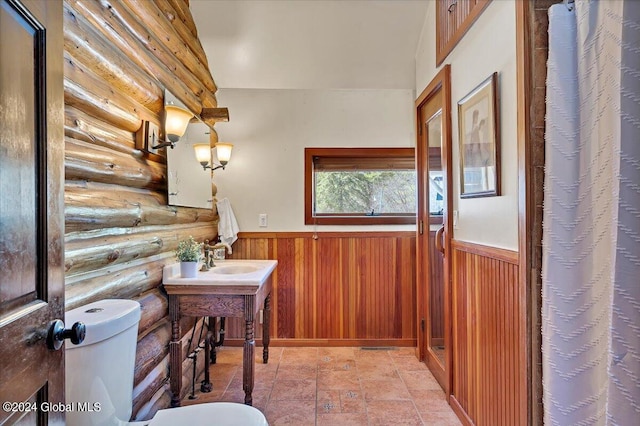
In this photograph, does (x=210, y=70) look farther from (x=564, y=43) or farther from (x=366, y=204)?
(x=564, y=43)

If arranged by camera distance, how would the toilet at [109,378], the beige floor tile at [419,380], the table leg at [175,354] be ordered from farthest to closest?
the beige floor tile at [419,380] < the table leg at [175,354] < the toilet at [109,378]

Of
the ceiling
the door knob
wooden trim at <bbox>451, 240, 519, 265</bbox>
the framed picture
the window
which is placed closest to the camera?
the door knob

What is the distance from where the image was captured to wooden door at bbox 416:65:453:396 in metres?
2.13

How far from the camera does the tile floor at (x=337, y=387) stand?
2035 millimetres

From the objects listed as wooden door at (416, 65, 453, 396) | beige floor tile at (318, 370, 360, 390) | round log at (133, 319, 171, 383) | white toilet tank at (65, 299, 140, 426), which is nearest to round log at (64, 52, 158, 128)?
white toilet tank at (65, 299, 140, 426)

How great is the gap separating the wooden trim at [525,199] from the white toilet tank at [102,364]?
152cm

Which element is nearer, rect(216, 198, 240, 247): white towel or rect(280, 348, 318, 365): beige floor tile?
rect(280, 348, 318, 365): beige floor tile

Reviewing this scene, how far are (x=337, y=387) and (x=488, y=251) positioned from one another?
1.48 meters

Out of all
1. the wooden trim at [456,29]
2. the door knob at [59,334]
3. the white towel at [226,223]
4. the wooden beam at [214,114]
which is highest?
the wooden trim at [456,29]

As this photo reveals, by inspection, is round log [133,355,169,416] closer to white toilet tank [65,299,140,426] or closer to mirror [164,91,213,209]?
white toilet tank [65,299,140,426]

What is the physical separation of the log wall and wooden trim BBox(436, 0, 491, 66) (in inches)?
70.2

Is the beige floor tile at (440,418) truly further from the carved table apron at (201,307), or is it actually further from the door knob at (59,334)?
the door knob at (59,334)

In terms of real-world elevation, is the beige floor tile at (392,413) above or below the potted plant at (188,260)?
below

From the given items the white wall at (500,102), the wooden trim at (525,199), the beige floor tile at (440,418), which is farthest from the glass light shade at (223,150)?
the beige floor tile at (440,418)
